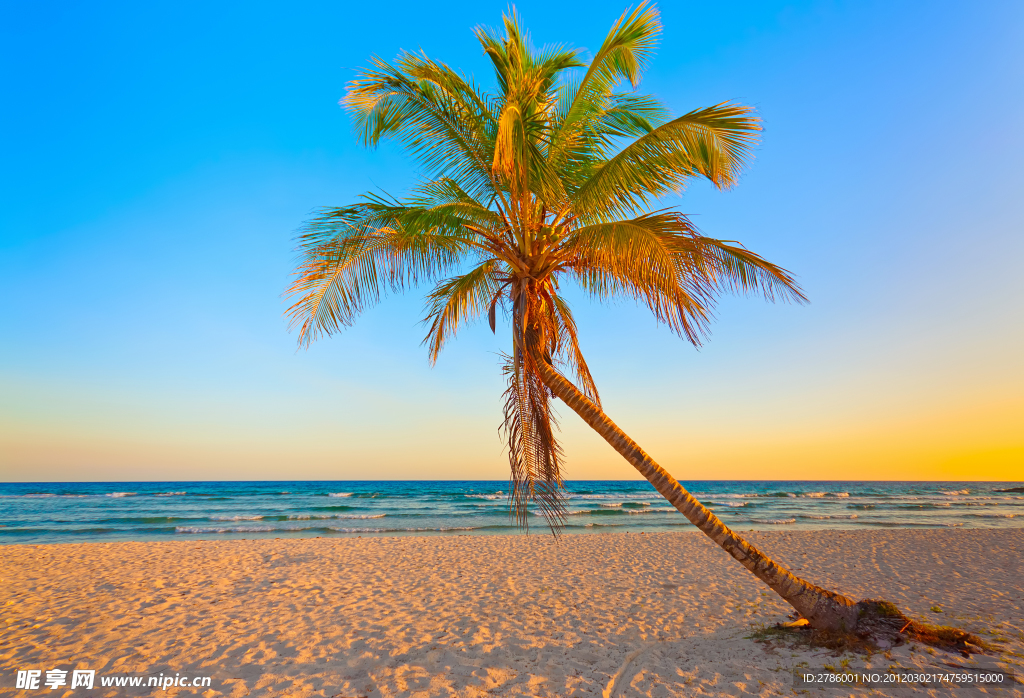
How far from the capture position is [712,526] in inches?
180

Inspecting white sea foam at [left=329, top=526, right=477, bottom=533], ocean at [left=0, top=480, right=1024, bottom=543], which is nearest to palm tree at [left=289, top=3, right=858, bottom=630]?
ocean at [left=0, top=480, right=1024, bottom=543]

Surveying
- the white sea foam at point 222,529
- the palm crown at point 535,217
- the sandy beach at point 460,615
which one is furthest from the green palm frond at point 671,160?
the white sea foam at point 222,529

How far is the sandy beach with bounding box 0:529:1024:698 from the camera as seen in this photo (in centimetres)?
461

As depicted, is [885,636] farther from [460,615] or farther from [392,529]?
[392,529]

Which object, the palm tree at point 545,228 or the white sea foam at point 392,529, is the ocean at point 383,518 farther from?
the palm tree at point 545,228

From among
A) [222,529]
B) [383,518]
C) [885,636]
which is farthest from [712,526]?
[383,518]

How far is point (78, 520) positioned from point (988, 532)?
108 ft

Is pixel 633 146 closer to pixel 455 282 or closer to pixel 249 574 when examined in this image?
pixel 455 282

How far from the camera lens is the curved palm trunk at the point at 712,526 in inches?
181

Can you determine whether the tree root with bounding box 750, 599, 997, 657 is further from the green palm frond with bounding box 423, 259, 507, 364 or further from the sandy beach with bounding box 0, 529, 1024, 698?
the green palm frond with bounding box 423, 259, 507, 364

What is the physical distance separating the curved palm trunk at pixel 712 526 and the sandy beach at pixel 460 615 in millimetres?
405

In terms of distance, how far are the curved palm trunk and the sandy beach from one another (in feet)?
1.33

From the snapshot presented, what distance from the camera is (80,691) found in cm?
444

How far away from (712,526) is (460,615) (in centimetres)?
401
